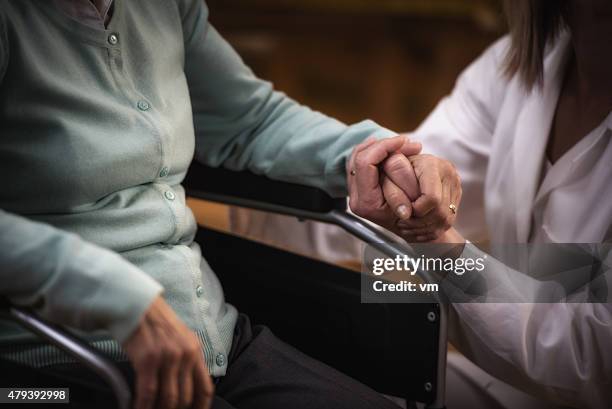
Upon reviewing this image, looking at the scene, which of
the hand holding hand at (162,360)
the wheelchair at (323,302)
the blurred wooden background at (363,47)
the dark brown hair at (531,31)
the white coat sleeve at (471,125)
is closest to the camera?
the hand holding hand at (162,360)

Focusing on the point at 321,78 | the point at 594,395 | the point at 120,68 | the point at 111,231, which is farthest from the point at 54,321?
the point at 321,78

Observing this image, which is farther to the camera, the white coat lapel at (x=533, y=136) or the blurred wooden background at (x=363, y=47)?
the blurred wooden background at (x=363, y=47)

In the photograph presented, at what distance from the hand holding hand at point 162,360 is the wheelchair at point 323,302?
0.35 meters

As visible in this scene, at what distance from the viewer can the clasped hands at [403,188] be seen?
0.82 meters

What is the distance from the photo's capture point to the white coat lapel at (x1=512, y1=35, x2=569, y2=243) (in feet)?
3.49

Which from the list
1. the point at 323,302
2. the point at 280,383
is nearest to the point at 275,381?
the point at 280,383

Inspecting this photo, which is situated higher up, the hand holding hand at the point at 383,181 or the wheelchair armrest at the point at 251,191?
the hand holding hand at the point at 383,181

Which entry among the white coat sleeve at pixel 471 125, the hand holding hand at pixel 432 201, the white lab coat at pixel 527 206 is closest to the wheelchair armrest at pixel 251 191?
the hand holding hand at pixel 432 201

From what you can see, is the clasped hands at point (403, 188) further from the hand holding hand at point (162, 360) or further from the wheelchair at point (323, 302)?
the hand holding hand at point (162, 360)

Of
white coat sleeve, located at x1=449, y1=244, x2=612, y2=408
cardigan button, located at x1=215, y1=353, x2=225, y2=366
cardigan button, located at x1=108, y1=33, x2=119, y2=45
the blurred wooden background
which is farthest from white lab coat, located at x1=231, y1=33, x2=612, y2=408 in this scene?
the blurred wooden background

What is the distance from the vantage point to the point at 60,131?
0.69 m

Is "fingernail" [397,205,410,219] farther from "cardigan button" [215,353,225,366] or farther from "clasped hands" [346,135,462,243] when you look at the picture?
"cardigan button" [215,353,225,366]

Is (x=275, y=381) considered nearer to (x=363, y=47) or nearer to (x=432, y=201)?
(x=432, y=201)

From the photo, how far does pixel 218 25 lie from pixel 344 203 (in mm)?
2445
